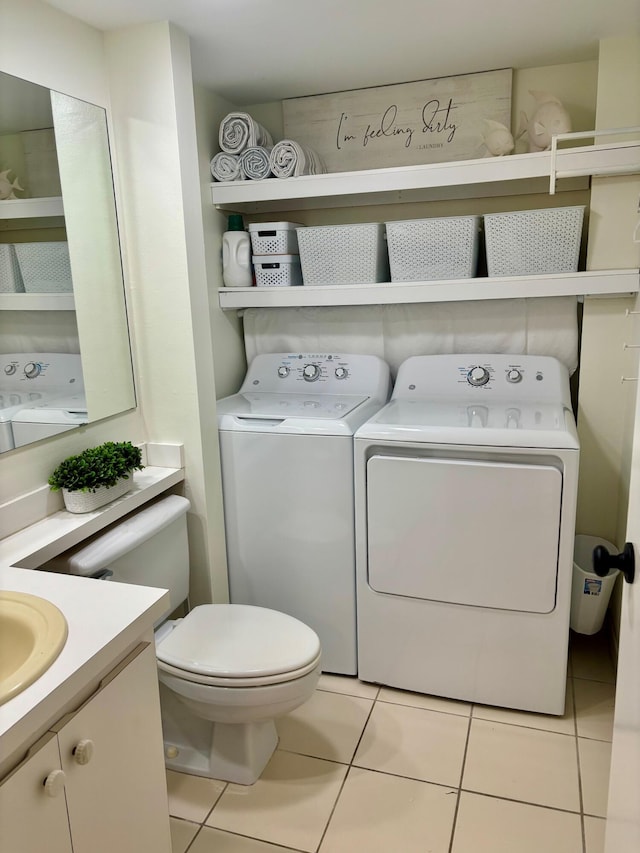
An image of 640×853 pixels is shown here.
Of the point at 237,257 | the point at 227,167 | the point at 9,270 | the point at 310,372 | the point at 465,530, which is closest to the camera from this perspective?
the point at 9,270

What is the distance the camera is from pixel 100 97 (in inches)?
75.0

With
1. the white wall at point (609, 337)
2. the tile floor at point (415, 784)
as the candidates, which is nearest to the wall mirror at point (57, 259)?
the tile floor at point (415, 784)

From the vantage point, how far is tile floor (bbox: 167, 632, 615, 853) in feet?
5.34

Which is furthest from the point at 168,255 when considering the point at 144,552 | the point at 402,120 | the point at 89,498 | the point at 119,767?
the point at 119,767

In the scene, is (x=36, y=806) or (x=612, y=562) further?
(x=612, y=562)

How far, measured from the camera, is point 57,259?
1759 millimetres

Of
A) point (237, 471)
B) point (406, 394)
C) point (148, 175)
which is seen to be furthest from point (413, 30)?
point (237, 471)

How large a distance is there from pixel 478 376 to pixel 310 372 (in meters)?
0.66

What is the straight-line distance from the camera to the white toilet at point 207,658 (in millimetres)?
1639

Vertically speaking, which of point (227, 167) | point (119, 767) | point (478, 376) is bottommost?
point (119, 767)

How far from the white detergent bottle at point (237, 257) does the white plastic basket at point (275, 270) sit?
0.03 metres

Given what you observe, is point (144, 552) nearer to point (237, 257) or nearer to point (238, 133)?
point (237, 257)

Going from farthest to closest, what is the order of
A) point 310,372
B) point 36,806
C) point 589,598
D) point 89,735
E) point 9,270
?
point 310,372 < point 589,598 < point 9,270 < point 89,735 < point 36,806

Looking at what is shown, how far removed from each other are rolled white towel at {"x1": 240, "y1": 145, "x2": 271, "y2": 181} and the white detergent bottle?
0.21 meters
